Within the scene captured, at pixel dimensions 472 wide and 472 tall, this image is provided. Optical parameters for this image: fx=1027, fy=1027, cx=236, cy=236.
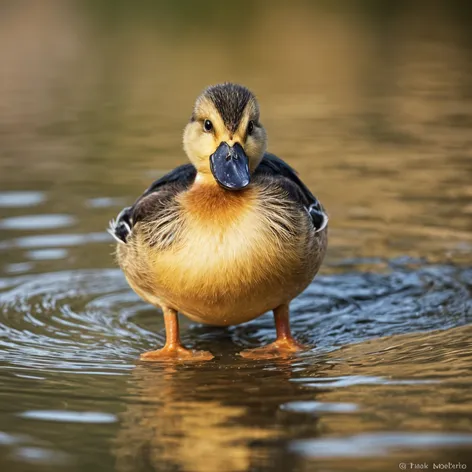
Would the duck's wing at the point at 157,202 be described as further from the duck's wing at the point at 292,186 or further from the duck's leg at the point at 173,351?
the duck's leg at the point at 173,351

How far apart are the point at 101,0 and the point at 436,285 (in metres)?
21.9

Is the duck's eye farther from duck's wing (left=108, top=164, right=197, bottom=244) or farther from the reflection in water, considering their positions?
the reflection in water

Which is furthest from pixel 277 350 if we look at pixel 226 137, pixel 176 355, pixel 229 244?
pixel 226 137

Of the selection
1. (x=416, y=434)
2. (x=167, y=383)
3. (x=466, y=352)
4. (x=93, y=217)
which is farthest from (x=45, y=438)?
(x=93, y=217)

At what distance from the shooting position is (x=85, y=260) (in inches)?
354

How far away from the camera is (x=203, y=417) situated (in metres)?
5.36

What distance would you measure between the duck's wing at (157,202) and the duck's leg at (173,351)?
2.08 feet

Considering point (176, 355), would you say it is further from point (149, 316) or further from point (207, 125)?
Answer: point (207, 125)

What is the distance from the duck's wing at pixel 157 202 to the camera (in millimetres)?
6656

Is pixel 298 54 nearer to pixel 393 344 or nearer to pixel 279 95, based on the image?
pixel 279 95

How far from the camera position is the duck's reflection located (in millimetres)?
4746

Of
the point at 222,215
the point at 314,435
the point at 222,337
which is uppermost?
the point at 222,215

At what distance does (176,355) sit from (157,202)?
1.02 m

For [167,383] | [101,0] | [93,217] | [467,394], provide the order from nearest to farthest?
[467,394] < [167,383] < [93,217] < [101,0]
